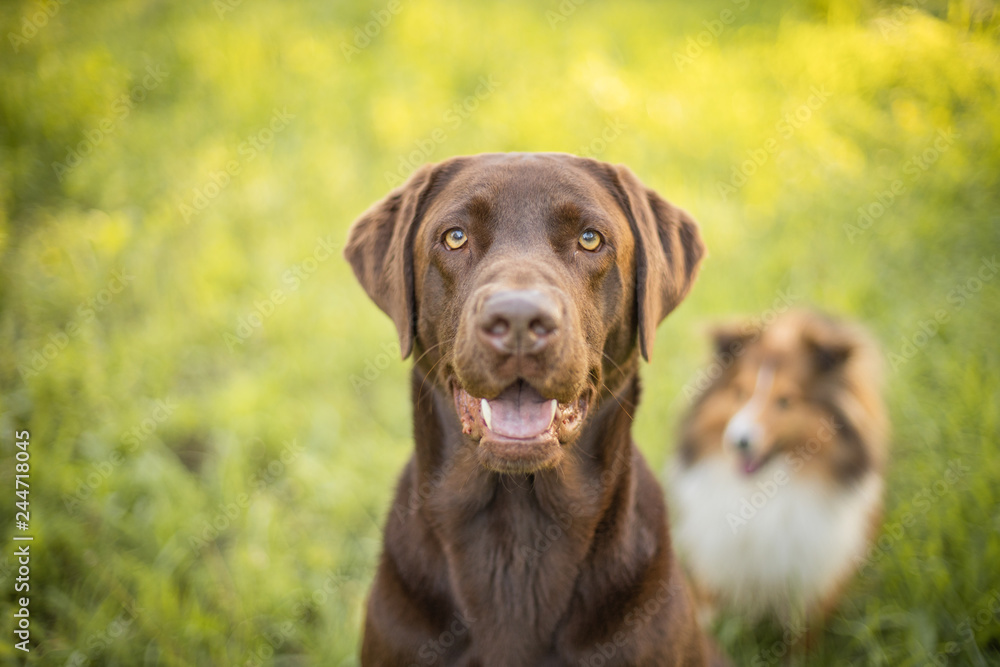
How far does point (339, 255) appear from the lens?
5.15 meters

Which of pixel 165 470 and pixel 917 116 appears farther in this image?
pixel 917 116

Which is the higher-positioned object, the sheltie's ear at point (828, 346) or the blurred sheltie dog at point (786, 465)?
the sheltie's ear at point (828, 346)

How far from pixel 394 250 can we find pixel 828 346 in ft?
7.57

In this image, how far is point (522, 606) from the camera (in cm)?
187

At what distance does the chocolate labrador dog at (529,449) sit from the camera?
1.80m

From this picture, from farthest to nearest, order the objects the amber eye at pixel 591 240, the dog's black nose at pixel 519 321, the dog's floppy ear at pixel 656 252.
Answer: the dog's floppy ear at pixel 656 252
the amber eye at pixel 591 240
the dog's black nose at pixel 519 321

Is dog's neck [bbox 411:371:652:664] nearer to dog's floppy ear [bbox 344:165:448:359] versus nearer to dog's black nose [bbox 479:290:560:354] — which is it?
dog's floppy ear [bbox 344:165:448:359]

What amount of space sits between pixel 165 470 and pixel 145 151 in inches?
160

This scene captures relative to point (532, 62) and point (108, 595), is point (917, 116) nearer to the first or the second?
point (532, 62)

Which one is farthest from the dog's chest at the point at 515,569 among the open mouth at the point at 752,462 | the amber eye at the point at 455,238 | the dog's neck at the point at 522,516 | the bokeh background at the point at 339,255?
the open mouth at the point at 752,462

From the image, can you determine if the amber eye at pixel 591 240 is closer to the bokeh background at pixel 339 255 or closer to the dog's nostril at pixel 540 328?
the dog's nostril at pixel 540 328

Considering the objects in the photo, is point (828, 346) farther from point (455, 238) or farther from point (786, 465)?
point (455, 238)

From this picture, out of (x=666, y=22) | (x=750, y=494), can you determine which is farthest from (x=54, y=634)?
(x=666, y=22)

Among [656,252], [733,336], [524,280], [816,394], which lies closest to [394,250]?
[524,280]
